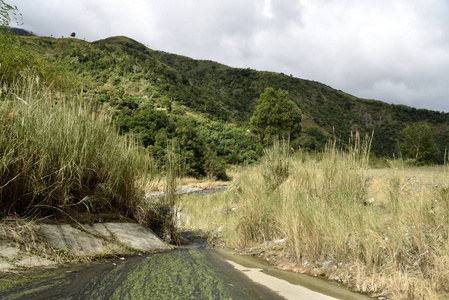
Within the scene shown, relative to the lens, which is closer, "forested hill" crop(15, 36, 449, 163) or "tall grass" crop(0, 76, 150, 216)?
"tall grass" crop(0, 76, 150, 216)

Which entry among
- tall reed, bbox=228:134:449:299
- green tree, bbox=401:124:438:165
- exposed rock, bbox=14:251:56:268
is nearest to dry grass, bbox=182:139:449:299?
tall reed, bbox=228:134:449:299

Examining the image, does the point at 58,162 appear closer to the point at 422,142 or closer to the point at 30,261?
the point at 30,261

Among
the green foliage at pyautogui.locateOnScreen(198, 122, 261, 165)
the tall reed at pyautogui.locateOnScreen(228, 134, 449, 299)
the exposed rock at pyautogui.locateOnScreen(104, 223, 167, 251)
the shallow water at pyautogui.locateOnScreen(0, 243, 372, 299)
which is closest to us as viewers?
the shallow water at pyautogui.locateOnScreen(0, 243, 372, 299)

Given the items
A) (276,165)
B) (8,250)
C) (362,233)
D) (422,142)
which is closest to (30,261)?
(8,250)

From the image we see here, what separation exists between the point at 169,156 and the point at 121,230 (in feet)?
5.32

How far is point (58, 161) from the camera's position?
361 centimetres

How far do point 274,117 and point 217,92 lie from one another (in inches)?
1901

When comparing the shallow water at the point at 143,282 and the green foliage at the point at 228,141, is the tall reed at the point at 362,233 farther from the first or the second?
the green foliage at the point at 228,141

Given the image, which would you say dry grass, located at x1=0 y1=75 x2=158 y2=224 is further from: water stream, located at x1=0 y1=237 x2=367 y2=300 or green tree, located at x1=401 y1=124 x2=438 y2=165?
green tree, located at x1=401 y1=124 x2=438 y2=165

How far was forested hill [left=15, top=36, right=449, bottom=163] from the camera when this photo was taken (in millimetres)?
45594

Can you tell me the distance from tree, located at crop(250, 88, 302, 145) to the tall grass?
31540mm

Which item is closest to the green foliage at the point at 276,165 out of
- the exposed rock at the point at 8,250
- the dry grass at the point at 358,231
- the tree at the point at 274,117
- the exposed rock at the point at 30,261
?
the dry grass at the point at 358,231

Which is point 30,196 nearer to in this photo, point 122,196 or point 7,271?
point 7,271

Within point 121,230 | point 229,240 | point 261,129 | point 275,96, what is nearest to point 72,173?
point 121,230
